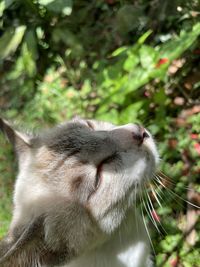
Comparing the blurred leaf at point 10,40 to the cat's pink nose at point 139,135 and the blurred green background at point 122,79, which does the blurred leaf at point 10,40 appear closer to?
the blurred green background at point 122,79

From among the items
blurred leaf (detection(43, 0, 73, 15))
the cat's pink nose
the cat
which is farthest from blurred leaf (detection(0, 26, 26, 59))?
the cat's pink nose

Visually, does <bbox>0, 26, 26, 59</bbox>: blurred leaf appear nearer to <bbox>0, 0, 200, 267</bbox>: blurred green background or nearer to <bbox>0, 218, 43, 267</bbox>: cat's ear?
<bbox>0, 0, 200, 267</bbox>: blurred green background

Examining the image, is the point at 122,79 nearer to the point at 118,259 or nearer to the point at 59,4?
the point at 59,4

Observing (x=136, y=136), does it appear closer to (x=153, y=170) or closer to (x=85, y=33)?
(x=153, y=170)

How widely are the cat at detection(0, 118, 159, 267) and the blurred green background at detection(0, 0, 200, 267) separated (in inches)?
24.5

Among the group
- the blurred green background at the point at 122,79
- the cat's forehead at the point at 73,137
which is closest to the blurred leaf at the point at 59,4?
the blurred green background at the point at 122,79

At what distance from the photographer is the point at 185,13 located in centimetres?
388

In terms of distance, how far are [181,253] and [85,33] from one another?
7.33 feet

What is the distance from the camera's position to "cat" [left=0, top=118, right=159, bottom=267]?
2.10 metres

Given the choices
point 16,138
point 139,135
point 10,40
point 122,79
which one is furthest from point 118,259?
point 10,40

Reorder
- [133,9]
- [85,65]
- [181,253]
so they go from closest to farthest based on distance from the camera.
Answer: [181,253], [133,9], [85,65]

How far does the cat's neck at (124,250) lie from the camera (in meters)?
2.27

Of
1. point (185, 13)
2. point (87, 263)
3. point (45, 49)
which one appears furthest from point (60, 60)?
point (87, 263)

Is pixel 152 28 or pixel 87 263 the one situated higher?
pixel 87 263
